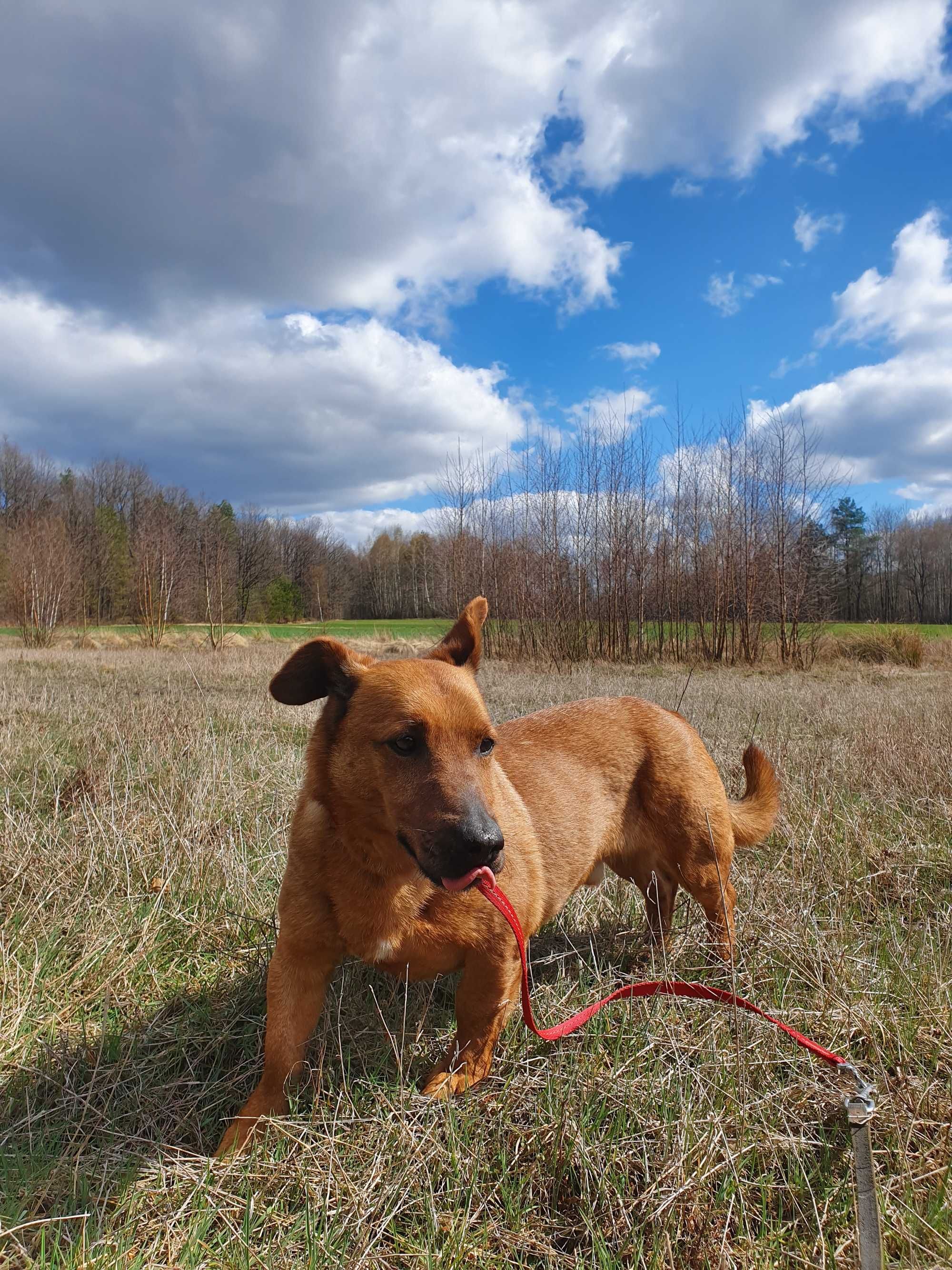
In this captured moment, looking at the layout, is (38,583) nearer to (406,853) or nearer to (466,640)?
(466,640)

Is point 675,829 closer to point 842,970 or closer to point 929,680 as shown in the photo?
point 842,970

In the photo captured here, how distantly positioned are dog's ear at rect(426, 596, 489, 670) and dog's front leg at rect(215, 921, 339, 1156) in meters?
1.24

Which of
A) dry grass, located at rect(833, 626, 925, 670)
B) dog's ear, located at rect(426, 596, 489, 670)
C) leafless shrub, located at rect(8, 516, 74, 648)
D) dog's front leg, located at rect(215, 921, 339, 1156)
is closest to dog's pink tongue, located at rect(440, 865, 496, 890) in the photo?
dog's front leg, located at rect(215, 921, 339, 1156)

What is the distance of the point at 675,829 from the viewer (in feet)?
10.4

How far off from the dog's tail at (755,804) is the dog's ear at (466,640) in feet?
5.18

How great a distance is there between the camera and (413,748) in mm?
2238

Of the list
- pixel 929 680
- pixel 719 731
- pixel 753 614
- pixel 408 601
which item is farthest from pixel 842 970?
pixel 408 601

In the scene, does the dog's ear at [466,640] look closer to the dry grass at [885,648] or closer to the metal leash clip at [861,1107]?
the metal leash clip at [861,1107]

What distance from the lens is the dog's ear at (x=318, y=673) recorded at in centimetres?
250

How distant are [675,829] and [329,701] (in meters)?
1.74

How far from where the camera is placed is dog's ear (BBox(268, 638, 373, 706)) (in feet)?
8.20

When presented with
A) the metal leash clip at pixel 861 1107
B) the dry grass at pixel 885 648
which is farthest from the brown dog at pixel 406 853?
the dry grass at pixel 885 648

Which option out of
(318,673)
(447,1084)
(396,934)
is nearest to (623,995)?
(447,1084)

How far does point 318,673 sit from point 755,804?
239 centimetres
